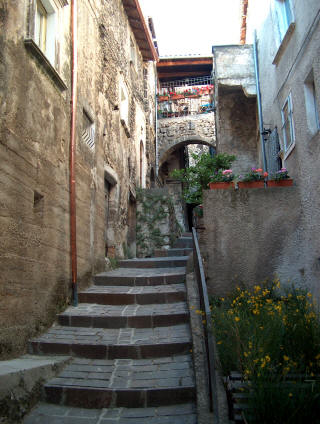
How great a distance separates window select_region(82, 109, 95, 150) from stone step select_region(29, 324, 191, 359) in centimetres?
346

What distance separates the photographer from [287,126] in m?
6.87

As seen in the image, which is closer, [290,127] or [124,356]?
[124,356]

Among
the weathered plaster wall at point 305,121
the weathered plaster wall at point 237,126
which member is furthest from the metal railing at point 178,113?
the weathered plaster wall at point 305,121

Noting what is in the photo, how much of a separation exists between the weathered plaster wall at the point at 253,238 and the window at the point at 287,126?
1028 millimetres

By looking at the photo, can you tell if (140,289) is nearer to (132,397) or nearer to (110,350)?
(110,350)

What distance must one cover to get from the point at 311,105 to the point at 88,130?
12.6 feet

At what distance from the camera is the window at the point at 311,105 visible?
5.54 m

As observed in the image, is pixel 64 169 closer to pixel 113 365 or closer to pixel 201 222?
pixel 201 222

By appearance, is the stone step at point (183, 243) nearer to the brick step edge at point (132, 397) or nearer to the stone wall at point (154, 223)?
the stone wall at point (154, 223)

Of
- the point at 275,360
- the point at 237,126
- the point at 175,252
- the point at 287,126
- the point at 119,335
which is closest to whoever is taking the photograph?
the point at 275,360

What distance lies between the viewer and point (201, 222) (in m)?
6.14

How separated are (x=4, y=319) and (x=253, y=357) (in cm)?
241

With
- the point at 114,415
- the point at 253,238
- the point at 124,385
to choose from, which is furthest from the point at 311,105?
the point at 114,415

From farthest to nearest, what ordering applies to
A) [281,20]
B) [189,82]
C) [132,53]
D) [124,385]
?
[189,82] → [132,53] → [281,20] → [124,385]
